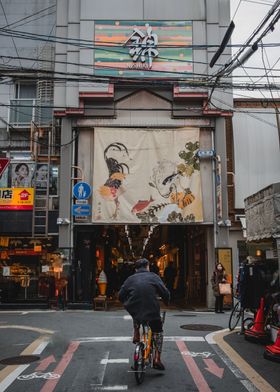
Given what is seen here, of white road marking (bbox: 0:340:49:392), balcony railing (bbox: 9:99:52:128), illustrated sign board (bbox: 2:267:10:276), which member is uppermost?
balcony railing (bbox: 9:99:52:128)

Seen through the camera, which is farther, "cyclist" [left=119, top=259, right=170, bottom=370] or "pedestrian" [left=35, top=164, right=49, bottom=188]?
"pedestrian" [left=35, top=164, right=49, bottom=188]

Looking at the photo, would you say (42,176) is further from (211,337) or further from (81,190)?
(211,337)

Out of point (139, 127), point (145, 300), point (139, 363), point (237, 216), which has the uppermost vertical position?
point (139, 127)

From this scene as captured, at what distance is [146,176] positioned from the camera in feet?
65.4

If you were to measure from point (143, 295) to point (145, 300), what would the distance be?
0.29 feet

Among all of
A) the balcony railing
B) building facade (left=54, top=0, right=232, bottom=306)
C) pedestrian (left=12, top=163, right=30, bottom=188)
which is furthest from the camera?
the balcony railing

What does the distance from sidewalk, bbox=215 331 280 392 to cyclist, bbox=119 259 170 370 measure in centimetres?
168

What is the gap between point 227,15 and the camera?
2117 centimetres

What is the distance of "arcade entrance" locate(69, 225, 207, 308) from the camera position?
1980 cm

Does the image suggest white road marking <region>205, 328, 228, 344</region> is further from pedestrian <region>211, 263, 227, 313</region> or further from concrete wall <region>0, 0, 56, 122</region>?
concrete wall <region>0, 0, 56, 122</region>

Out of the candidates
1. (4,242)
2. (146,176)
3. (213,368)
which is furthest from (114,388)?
(4,242)

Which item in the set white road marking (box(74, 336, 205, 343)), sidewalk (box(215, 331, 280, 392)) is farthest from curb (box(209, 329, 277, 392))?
white road marking (box(74, 336, 205, 343))

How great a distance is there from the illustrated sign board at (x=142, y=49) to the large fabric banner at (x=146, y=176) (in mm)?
2670

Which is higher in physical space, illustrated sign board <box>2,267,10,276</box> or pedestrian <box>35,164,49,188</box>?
pedestrian <box>35,164,49,188</box>
